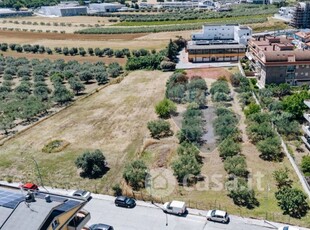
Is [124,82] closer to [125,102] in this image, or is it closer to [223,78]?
[125,102]

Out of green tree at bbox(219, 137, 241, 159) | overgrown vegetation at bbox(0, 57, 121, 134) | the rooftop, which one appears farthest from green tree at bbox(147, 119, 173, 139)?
the rooftop

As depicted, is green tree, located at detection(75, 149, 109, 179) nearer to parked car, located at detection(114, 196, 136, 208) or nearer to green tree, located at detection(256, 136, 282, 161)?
parked car, located at detection(114, 196, 136, 208)

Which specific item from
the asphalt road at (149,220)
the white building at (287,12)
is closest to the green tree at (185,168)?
the asphalt road at (149,220)

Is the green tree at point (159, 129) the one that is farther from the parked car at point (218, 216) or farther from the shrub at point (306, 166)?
the parked car at point (218, 216)

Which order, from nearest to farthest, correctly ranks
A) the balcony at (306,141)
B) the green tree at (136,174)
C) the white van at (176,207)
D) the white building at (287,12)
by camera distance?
the white van at (176,207) → the green tree at (136,174) → the balcony at (306,141) → the white building at (287,12)

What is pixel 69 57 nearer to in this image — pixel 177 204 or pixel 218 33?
pixel 218 33

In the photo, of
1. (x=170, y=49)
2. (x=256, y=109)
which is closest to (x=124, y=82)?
(x=170, y=49)
